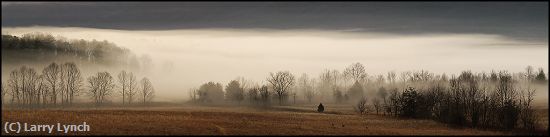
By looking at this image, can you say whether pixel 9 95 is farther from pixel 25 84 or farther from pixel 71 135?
pixel 71 135

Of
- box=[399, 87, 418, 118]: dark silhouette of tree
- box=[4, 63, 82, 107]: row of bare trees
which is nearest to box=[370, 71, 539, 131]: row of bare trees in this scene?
box=[399, 87, 418, 118]: dark silhouette of tree

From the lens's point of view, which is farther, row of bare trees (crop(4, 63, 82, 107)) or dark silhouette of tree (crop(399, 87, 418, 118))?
row of bare trees (crop(4, 63, 82, 107))

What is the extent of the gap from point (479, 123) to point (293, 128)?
1534 inches

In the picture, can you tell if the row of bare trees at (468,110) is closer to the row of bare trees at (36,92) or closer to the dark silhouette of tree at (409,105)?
the dark silhouette of tree at (409,105)

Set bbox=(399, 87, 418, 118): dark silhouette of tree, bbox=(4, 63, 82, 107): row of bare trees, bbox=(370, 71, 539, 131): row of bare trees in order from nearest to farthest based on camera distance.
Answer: bbox=(370, 71, 539, 131): row of bare trees < bbox=(399, 87, 418, 118): dark silhouette of tree < bbox=(4, 63, 82, 107): row of bare trees

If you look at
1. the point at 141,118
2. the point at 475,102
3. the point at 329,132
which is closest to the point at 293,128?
the point at 329,132

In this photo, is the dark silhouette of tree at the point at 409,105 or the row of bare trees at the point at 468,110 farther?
the dark silhouette of tree at the point at 409,105

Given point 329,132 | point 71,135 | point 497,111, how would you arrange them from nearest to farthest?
point 71,135 < point 329,132 < point 497,111

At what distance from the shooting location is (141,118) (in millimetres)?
80625

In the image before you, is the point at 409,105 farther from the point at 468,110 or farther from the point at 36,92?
the point at 36,92

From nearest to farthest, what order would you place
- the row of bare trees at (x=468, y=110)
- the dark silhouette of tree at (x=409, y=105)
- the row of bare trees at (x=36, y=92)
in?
the row of bare trees at (x=468, y=110) → the dark silhouette of tree at (x=409, y=105) → the row of bare trees at (x=36, y=92)

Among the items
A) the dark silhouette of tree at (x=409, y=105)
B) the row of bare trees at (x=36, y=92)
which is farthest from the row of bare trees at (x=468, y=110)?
the row of bare trees at (x=36, y=92)

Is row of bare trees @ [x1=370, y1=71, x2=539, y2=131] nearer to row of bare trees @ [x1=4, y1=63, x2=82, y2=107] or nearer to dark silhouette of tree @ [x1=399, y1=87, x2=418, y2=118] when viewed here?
dark silhouette of tree @ [x1=399, y1=87, x2=418, y2=118]

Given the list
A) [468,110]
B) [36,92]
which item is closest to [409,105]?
[468,110]
